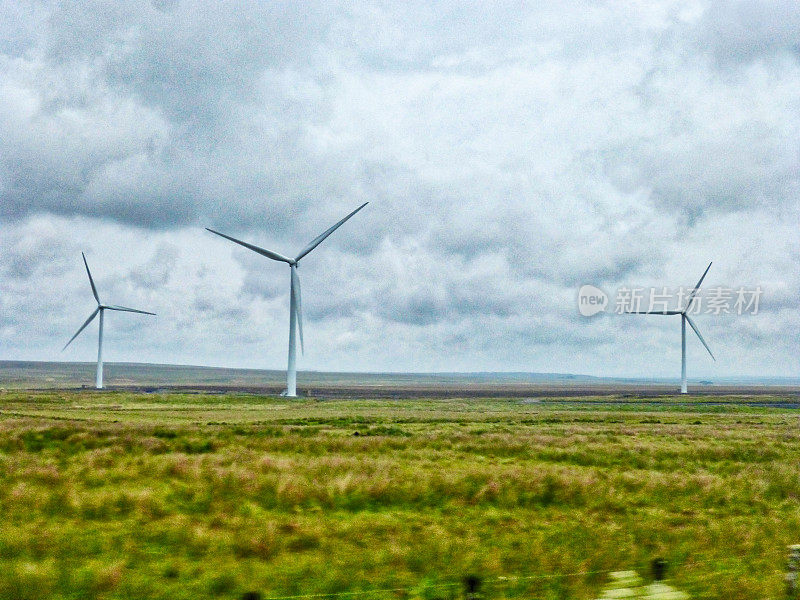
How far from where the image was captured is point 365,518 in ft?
59.3

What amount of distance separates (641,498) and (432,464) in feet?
24.5

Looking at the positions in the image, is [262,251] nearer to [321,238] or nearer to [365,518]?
[321,238]

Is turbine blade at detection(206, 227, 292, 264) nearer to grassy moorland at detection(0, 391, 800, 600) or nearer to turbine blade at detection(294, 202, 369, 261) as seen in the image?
turbine blade at detection(294, 202, 369, 261)

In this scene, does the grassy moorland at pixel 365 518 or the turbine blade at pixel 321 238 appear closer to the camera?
the grassy moorland at pixel 365 518

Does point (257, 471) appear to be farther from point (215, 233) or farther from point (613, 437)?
point (215, 233)

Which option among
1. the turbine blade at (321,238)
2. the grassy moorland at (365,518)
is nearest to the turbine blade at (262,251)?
the turbine blade at (321,238)

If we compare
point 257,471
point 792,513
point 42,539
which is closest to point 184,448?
point 257,471

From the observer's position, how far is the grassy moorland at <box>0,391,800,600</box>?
11844 mm

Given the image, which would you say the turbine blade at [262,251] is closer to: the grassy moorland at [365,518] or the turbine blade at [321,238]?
the turbine blade at [321,238]

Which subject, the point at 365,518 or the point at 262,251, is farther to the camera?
the point at 262,251

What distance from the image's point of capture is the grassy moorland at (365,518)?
11.8 meters

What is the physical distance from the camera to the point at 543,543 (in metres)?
16.0

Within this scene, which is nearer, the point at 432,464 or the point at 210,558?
the point at 210,558

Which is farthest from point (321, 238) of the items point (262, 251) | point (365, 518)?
point (365, 518)
